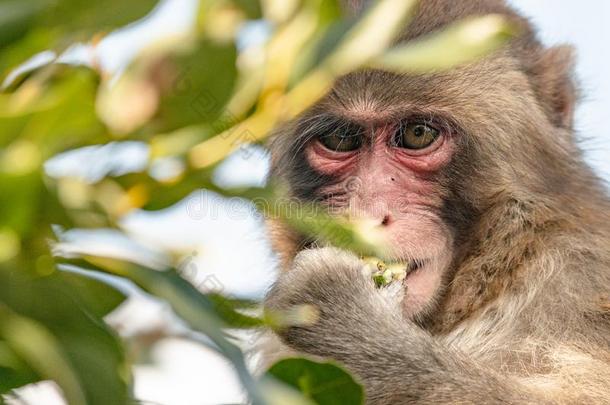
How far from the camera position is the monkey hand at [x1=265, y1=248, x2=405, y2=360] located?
12.0 feet

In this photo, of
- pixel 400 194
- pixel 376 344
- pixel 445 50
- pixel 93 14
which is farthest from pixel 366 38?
pixel 400 194

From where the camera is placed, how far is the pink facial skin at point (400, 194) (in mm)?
3900

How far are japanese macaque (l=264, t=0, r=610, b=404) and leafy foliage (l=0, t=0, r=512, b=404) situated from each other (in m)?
1.84

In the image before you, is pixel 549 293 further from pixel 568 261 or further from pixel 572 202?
pixel 572 202

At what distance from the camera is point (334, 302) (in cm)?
374

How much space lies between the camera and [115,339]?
1.31 meters

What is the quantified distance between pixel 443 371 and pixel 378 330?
277 millimetres

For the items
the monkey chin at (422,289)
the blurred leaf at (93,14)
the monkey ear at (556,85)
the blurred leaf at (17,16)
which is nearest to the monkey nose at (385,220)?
the monkey chin at (422,289)

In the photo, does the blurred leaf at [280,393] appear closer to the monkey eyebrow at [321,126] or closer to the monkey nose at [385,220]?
the monkey nose at [385,220]

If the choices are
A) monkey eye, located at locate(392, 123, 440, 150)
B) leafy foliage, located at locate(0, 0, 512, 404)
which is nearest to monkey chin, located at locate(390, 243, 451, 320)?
monkey eye, located at locate(392, 123, 440, 150)

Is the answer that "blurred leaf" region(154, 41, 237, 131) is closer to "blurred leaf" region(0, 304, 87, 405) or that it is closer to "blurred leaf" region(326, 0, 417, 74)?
"blurred leaf" region(326, 0, 417, 74)

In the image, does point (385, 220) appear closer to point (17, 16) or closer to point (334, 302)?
point (334, 302)

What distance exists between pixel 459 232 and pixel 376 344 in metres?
0.80

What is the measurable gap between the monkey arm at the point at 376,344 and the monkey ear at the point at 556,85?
135 centimetres
